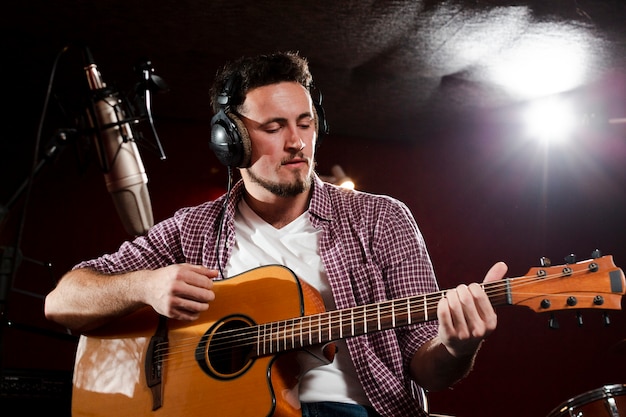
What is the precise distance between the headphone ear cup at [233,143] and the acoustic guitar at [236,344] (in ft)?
1.69

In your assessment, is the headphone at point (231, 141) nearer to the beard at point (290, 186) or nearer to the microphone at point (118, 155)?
the beard at point (290, 186)

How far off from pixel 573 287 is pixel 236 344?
3.01 ft

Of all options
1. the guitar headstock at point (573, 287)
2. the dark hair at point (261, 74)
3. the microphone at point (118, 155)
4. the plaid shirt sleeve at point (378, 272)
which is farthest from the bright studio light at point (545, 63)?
Answer: the guitar headstock at point (573, 287)

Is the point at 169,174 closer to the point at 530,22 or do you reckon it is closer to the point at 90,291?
the point at 530,22

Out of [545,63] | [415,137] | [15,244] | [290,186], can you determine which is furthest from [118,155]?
[415,137]

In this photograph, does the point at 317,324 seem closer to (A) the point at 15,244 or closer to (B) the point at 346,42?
(A) the point at 15,244

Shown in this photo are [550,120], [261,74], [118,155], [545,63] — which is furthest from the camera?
[550,120]

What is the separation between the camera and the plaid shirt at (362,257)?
1863mm

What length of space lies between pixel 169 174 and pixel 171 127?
0.42 metres

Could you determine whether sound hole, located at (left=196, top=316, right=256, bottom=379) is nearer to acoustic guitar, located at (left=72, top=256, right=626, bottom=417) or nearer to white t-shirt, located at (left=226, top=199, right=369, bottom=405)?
acoustic guitar, located at (left=72, top=256, right=626, bottom=417)

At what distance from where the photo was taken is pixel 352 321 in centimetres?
170

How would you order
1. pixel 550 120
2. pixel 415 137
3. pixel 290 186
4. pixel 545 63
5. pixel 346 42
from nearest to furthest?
pixel 290 186 < pixel 346 42 < pixel 545 63 < pixel 550 120 < pixel 415 137

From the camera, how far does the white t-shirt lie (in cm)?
189

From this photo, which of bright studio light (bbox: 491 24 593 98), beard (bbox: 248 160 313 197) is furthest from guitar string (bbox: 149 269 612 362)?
bright studio light (bbox: 491 24 593 98)
